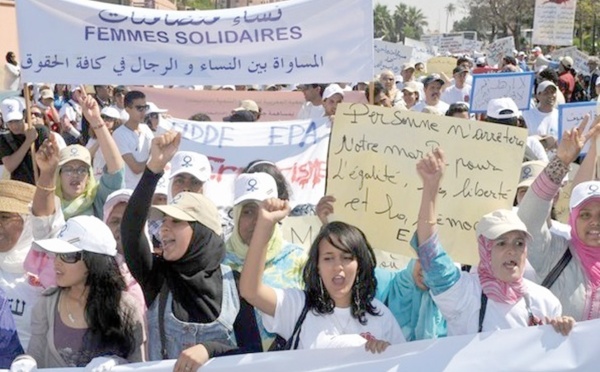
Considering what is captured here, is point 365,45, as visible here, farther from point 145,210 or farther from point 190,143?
point 145,210

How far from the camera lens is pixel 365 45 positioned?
19.4ft

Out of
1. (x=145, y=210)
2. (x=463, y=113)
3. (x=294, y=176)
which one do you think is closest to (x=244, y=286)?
(x=145, y=210)

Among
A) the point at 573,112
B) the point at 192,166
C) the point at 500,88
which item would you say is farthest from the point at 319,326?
the point at 500,88

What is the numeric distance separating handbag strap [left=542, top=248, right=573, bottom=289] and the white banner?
0.31m

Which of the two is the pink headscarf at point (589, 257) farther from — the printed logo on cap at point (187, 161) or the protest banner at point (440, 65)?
the protest banner at point (440, 65)

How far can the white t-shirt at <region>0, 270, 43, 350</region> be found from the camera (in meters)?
4.06

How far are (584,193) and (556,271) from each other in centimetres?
32

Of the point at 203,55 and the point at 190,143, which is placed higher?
the point at 203,55

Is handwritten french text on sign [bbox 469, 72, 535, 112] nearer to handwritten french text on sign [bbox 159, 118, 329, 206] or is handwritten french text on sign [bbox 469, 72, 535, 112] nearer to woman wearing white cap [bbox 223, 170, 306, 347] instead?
handwritten french text on sign [bbox 159, 118, 329, 206]

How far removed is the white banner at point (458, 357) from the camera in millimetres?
3732

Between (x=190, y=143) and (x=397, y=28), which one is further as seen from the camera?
(x=397, y=28)

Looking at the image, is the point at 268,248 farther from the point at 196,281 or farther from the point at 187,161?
the point at 187,161

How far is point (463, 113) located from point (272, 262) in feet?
12.1

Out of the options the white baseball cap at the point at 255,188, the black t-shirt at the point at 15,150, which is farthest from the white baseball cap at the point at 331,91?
the white baseball cap at the point at 255,188
